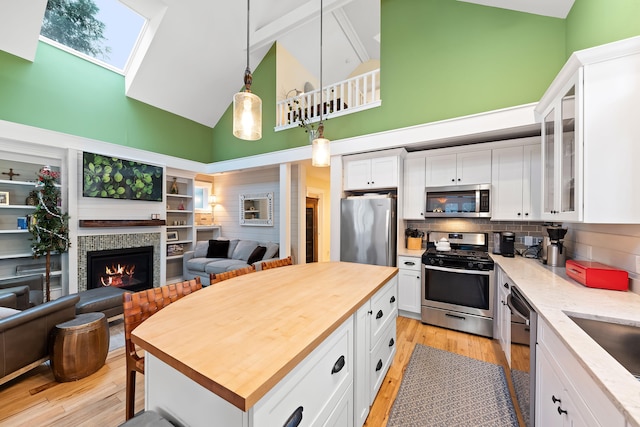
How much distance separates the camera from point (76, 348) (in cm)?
201

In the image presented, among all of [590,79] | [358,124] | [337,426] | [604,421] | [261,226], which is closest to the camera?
[604,421]

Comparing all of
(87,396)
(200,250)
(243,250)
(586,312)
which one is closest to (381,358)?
(586,312)

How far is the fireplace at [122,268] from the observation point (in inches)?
151

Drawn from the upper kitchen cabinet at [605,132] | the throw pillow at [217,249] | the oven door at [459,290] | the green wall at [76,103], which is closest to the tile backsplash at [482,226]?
the oven door at [459,290]

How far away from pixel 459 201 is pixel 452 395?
2.22m

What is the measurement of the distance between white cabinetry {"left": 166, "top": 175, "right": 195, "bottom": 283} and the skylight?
223 centimetres

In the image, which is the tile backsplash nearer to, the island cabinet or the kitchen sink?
the kitchen sink

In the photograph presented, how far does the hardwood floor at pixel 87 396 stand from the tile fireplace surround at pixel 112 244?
1.89 m

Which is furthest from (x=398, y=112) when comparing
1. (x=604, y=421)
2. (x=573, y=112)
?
(x=604, y=421)

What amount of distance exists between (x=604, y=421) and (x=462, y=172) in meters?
2.88

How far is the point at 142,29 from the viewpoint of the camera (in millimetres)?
3873

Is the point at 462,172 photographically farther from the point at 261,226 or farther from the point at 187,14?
the point at 187,14

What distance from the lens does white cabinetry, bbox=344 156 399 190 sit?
3.40m

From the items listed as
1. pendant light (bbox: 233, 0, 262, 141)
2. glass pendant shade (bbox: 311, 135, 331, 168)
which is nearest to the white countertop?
glass pendant shade (bbox: 311, 135, 331, 168)
